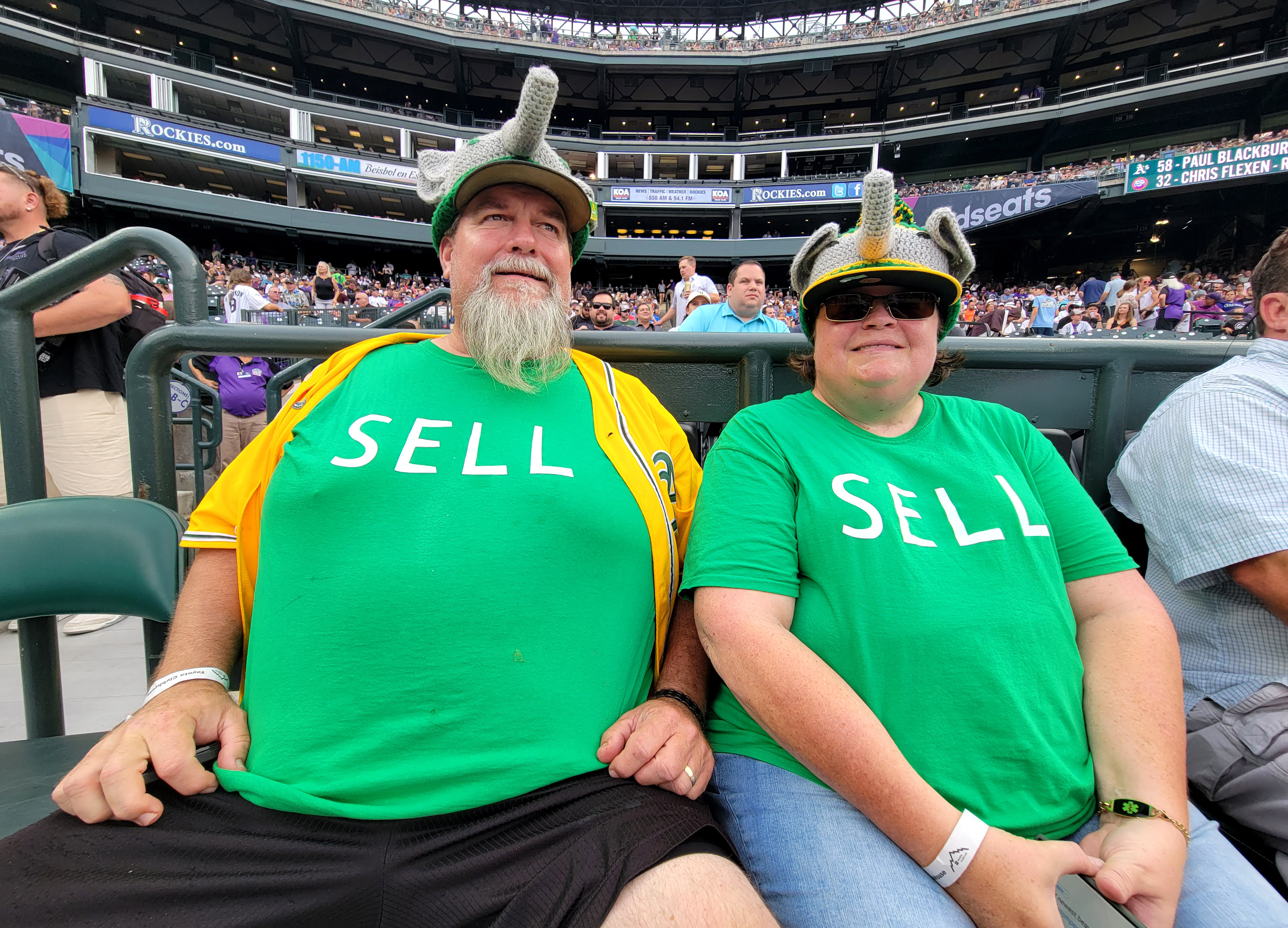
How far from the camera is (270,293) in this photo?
1783 cm

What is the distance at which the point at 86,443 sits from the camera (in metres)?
2.91

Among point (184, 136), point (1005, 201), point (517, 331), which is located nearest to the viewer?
point (517, 331)

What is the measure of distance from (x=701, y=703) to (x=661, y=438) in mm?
643

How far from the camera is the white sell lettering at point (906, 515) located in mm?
1208

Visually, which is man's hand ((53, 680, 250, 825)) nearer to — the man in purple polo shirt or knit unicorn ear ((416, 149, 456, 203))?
knit unicorn ear ((416, 149, 456, 203))

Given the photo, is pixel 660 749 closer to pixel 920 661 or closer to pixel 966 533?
pixel 920 661

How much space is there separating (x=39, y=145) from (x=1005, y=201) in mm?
37251

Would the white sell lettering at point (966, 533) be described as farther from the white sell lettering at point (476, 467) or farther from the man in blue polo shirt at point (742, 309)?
the man in blue polo shirt at point (742, 309)

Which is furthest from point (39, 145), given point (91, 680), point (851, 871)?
point (851, 871)

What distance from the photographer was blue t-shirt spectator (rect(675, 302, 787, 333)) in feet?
15.7

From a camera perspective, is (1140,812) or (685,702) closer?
(1140,812)

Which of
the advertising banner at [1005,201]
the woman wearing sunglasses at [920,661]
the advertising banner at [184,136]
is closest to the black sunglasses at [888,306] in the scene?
the woman wearing sunglasses at [920,661]

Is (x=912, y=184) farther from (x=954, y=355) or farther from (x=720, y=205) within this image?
(x=954, y=355)

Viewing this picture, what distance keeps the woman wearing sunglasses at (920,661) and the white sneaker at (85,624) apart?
133 inches
